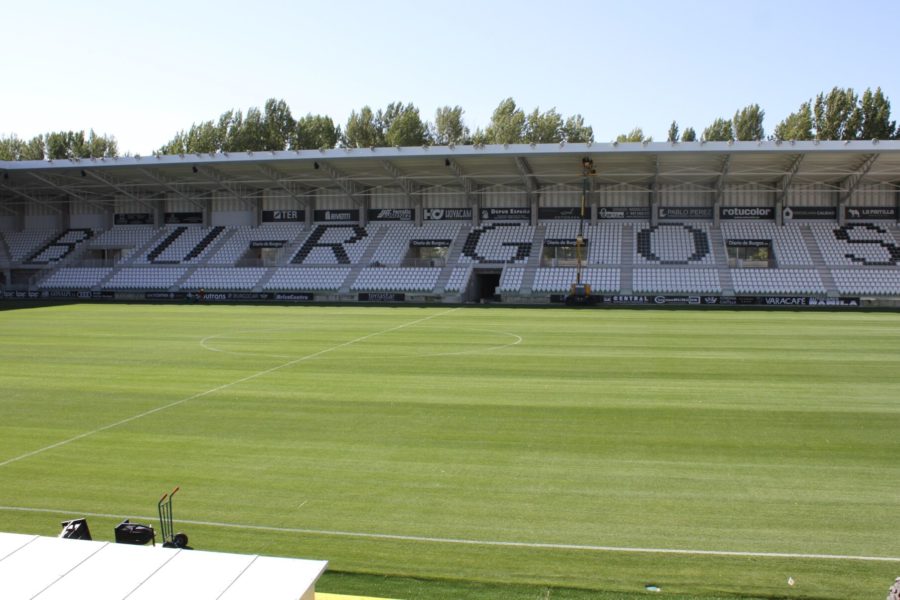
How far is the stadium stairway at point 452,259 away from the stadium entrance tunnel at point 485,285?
203cm

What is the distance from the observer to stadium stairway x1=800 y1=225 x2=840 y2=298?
138ft

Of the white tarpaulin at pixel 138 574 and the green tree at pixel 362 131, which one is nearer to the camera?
the white tarpaulin at pixel 138 574

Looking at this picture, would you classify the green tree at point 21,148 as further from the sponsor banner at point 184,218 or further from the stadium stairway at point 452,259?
the stadium stairway at point 452,259

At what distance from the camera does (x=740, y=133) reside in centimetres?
7875

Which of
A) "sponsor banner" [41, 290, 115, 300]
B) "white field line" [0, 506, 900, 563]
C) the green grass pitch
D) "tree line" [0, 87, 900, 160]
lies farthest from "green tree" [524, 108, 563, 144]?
"white field line" [0, 506, 900, 563]

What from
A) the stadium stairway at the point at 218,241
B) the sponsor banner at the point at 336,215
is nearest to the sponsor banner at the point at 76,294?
the stadium stairway at the point at 218,241

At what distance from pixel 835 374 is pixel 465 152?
31122 mm

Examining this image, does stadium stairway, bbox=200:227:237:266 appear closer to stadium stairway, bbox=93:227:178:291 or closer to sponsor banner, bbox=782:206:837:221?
stadium stairway, bbox=93:227:178:291

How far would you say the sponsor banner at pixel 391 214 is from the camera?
55.5 m

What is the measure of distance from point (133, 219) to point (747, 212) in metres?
54.9

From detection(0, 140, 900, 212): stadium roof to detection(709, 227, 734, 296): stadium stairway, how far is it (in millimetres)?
3882

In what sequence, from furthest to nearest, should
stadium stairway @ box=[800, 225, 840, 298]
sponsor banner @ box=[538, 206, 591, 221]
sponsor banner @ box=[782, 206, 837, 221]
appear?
1. sponsor banner @ box=[538, 206, 591, 221]
2. sponsor banner @ box=[782, 206, 837, 221]
3. stadium stairway @ box=[800, 225, 840, 298]

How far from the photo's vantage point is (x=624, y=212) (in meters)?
51.8

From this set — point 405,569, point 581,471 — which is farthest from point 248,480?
point 581,471
